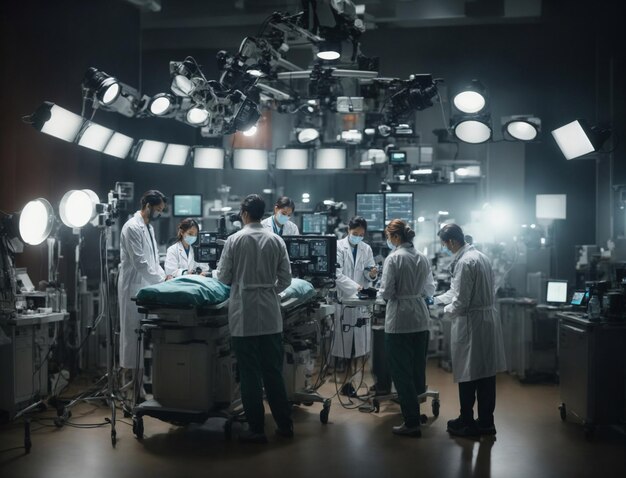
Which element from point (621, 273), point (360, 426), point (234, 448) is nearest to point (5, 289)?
point (234, 448)

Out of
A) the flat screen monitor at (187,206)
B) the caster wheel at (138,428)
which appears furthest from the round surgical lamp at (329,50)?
the caster wheel at (138,428)

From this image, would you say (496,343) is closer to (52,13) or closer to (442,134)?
(442,134)

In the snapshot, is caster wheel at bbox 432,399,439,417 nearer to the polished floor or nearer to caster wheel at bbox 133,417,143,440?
the polished floor

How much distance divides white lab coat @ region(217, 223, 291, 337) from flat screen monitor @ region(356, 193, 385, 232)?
3360 millimetres

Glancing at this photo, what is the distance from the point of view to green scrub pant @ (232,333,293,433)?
4359 mm

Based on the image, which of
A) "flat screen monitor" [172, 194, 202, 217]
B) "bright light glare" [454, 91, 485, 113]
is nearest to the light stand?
"flat screen monitor" [172, 194, 202, 217]

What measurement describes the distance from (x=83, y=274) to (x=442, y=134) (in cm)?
507

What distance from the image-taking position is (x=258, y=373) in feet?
14.4

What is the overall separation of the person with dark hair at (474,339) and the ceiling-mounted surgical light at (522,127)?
2.47 metres

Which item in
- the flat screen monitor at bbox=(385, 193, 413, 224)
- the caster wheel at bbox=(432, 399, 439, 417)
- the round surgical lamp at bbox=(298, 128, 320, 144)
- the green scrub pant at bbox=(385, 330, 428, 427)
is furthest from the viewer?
the round surgical lamp at bbox=(298, 128, 320, 144)

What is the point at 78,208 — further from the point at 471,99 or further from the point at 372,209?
the point at 471,99

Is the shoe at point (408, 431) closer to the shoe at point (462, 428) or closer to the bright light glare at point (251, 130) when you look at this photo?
the shoe at point (462, 428)

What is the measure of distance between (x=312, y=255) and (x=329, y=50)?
1.94 metres

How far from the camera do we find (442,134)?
9.07 metres
